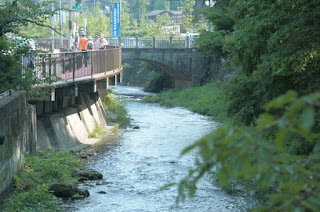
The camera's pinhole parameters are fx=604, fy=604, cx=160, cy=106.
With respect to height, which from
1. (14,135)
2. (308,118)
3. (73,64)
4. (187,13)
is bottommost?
(14,135)

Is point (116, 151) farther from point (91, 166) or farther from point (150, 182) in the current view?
point (150, 182)

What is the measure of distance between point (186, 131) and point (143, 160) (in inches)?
285

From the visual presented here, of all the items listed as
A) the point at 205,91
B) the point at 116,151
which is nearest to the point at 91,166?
the point at 116,151

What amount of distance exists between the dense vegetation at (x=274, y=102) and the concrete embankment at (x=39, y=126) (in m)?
3.99

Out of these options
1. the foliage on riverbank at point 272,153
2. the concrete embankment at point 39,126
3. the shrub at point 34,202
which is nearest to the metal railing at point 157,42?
the concrete embankment at point 39,126

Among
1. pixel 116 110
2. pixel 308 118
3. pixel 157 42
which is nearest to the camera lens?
pixel 308 118

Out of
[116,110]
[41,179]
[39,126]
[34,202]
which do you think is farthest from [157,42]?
[34,202]

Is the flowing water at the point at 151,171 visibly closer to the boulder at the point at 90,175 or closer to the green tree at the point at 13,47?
the boulder at the point at 90,175

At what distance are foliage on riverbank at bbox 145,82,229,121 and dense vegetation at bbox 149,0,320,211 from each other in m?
15.1

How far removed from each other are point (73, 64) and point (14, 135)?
8104mm

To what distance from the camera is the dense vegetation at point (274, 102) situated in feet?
10.5

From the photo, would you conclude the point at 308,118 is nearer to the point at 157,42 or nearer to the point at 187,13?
the point at 157,42

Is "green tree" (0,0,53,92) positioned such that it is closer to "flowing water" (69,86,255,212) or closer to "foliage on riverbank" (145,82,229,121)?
"flowing water" (69,86,255,212)

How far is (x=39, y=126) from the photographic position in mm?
20234
